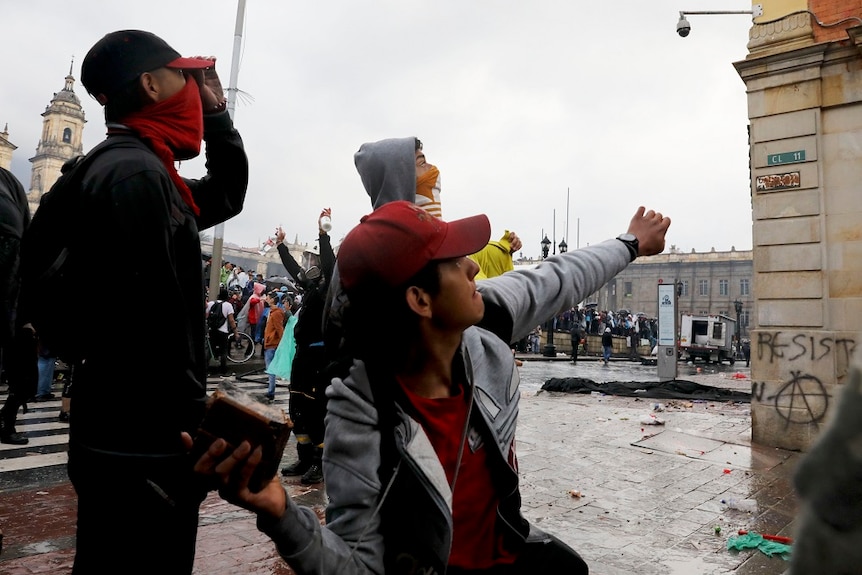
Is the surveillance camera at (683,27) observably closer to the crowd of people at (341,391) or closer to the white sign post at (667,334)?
the white sign post at (667,334)

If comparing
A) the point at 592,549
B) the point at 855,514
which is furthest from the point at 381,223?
the point at 592,549

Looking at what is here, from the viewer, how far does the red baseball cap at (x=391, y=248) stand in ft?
5.21

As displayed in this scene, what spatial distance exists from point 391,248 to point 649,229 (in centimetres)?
118

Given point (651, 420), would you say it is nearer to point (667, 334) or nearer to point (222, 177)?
point (222, 177)

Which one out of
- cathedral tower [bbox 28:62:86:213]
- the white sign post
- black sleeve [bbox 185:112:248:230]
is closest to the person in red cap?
black sleeve [bbox 185:112:248:230]

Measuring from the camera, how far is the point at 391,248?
5.21 ft

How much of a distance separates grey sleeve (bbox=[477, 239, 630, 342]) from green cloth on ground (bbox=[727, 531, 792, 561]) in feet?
9.26

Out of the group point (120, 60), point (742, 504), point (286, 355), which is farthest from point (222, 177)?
point (286, 355)

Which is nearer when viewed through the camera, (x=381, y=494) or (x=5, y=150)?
(x=381, y=494)

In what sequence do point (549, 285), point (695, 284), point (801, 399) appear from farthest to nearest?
point (695, 284) → point (801, 399) → point (549, 285)

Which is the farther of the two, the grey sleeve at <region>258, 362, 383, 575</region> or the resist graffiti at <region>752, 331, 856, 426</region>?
the resist graffiti at <region>752, 331, 856, 426</region>

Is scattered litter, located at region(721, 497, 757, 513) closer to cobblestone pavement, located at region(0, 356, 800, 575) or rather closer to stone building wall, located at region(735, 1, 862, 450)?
cobblestone pavement, located at region(0, 356, 800, 575)

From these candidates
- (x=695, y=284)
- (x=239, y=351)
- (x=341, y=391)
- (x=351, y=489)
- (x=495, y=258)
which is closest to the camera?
(x=351, y=489)

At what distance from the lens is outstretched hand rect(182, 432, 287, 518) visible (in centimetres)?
113
